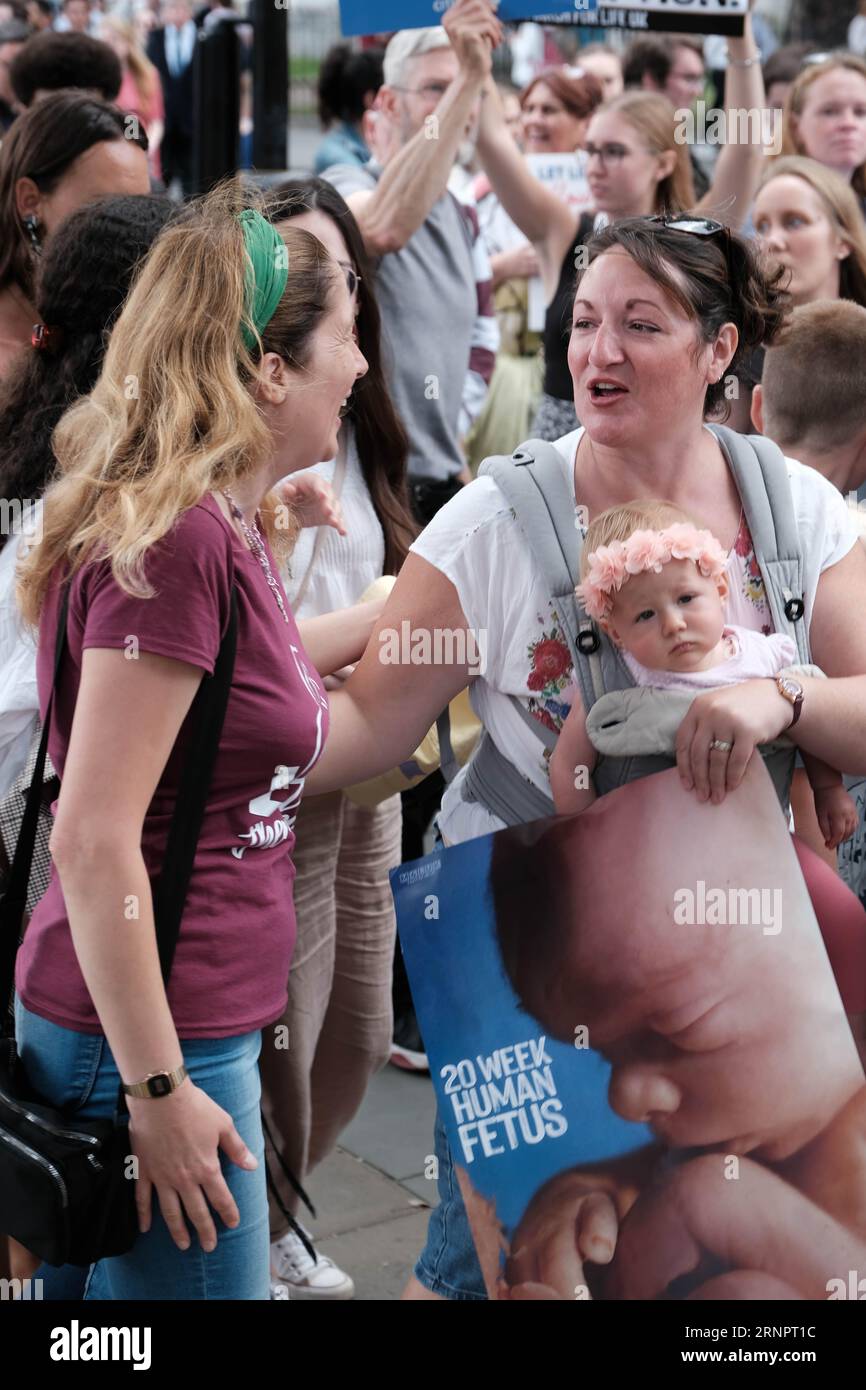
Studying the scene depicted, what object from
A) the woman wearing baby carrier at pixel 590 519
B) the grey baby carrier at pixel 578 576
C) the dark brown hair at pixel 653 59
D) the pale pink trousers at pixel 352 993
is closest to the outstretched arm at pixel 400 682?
the woman wearing baby carrier at pixel 590 519

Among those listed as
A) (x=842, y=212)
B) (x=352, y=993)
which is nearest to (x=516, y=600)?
(x=352, y=993)

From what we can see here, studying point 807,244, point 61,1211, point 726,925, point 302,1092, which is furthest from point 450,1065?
point 807,244

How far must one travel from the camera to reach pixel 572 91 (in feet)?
21.7

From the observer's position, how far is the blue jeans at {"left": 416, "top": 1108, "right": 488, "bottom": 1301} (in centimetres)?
239

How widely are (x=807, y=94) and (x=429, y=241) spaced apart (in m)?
2.08

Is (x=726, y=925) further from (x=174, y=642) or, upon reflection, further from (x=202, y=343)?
(x=202, y=343)

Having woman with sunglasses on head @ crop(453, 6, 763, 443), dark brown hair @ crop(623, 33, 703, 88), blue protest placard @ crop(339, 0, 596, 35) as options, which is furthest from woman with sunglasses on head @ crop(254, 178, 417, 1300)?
dark brown hair @ crop(623, 33, 703, 88)

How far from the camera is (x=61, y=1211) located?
6.18ft

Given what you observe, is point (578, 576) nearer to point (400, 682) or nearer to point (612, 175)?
point (400, 682)

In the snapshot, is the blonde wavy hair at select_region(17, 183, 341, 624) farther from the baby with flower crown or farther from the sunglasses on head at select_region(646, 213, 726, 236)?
the sunglasses on head at select_region(646, 213, 726, 236)

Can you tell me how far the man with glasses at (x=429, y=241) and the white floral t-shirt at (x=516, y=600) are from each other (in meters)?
2.12

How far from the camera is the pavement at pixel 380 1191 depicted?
3492 millimetres
